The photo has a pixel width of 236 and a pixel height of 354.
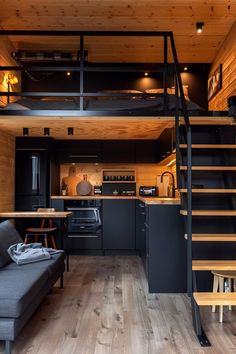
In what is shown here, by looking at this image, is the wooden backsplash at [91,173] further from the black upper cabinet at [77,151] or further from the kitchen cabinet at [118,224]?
the kitchen cabinet at [118,224]

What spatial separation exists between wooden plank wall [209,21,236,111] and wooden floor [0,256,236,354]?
10.2 ft

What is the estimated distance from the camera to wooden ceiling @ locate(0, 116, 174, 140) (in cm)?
466

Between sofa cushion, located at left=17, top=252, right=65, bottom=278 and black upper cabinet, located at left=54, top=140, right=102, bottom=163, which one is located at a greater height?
black upper cabinet, located at left=54, top=140, right=102, bottom=163

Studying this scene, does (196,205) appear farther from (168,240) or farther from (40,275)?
(40,275)

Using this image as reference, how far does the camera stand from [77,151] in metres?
6.69

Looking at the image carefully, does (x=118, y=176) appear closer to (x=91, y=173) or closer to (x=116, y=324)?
(x=91, y=173)

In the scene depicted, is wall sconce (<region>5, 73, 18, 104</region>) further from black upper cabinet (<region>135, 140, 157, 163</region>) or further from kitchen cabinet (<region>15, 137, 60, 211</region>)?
black upper cabinet (<region>135, 140, 157, 163</region>)

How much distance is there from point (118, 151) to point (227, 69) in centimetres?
248

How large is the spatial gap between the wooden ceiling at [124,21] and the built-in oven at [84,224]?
2.80m

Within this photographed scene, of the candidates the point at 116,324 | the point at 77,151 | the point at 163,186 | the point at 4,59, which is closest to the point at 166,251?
the point at 116,324

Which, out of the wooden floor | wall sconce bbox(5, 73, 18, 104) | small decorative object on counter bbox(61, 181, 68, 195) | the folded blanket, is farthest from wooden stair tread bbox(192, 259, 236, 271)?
small decorative object on counter bbox(61, 181, 68, 195)

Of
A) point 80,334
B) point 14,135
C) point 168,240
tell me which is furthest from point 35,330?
point 14,135

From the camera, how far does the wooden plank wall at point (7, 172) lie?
18.5 feet

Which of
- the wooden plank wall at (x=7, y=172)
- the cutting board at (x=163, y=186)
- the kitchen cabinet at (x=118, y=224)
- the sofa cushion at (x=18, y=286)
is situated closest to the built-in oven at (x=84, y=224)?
the kitchen cabinet at (x=118, y=224)
